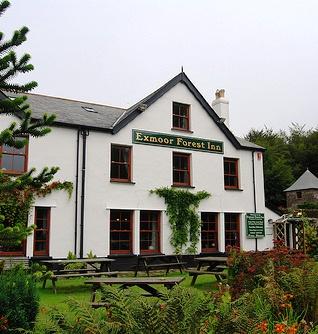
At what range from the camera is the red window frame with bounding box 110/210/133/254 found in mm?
17734

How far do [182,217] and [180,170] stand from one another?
225 centimetres

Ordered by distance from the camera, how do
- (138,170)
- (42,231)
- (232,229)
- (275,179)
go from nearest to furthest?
(42,231)
(138,170)
(232,229)
(275,179)

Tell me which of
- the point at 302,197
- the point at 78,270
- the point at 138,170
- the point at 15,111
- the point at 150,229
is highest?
the point at 302,197

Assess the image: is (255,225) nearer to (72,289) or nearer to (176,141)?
(176,141)

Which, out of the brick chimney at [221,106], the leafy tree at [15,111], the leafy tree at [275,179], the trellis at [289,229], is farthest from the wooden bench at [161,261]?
the leafy tree at [275,179]

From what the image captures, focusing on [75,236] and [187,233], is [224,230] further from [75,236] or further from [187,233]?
[75,236]

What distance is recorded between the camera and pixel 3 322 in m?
5.18

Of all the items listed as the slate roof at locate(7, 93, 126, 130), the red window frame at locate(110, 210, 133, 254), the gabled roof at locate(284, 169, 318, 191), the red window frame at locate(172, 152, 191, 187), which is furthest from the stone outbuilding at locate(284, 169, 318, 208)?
the red window frame at locate(110, 210, 133, 254)

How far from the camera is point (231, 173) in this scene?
71.2 ft

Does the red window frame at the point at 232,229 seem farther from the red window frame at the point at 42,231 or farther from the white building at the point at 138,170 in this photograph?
the red window frame at the point at 42,231

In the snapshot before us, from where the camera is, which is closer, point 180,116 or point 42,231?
point 42,231

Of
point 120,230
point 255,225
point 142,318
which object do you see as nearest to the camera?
point 142,318

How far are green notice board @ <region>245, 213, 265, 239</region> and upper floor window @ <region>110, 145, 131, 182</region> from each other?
681 centimetres

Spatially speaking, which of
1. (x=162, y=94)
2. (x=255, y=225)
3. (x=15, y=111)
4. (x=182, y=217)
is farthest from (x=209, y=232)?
(x=15, y=111)
